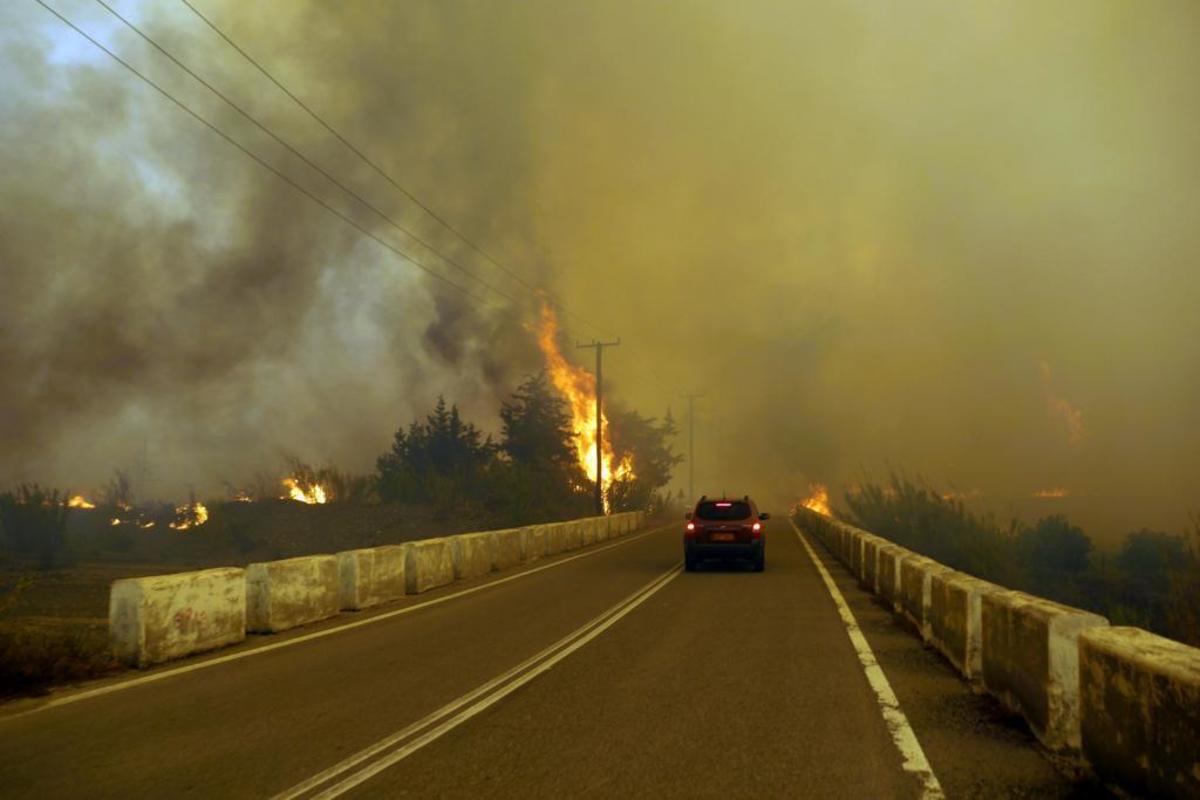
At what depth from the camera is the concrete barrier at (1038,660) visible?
5.61m

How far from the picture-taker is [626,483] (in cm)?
5653

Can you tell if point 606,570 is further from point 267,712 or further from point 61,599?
point 267,712

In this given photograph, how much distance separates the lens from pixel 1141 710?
449 centimetres

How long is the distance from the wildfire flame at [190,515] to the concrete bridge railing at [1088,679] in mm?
39198

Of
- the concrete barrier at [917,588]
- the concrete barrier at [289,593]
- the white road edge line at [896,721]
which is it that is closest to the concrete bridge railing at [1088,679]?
the white road edge line at [896,721]

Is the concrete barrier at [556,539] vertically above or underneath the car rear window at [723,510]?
underneath

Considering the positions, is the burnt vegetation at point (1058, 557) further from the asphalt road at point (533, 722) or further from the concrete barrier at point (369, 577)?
the concrete barrier at point (369, 577)

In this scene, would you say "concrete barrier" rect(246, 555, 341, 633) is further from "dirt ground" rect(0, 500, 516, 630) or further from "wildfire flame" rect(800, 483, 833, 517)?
"wildfire flame" rect(800, 483, 833, 517)

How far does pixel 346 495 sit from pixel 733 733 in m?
43.6

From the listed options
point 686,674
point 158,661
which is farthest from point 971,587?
point 158,661

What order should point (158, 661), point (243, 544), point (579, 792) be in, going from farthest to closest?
point (243, 544), point (158, 661), point (579, 792)

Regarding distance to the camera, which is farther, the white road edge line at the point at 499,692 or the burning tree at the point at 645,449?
the burning tree at the point at 645,449

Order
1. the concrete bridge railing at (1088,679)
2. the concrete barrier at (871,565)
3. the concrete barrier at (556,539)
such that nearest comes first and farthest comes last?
the concrete bridge railing at (1088,679), the concrete barrier at (871,565), the concrete barrier at (556,539)

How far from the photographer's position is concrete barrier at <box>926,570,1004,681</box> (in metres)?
8.02
